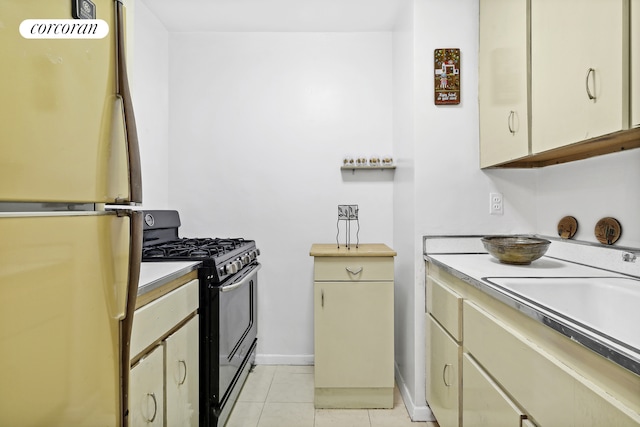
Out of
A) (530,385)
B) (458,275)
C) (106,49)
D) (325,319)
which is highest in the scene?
(106,49)

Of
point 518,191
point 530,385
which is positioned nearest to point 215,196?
point 518,191

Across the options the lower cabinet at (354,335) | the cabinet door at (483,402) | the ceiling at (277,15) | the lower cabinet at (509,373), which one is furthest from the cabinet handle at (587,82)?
the ceiling at (277,15)

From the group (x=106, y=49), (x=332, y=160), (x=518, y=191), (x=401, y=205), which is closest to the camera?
(x=106, y=49)

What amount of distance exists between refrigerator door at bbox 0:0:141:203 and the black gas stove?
0.92 metres

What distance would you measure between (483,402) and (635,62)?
1158mm

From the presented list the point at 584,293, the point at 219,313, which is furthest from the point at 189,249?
the point at 584,293

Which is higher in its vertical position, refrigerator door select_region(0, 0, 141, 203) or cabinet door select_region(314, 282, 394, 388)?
refrigerator door select_region(0, 0, 141, 203)

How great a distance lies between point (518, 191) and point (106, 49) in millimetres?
1996

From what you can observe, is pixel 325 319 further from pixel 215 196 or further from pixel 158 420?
pixel 215 196

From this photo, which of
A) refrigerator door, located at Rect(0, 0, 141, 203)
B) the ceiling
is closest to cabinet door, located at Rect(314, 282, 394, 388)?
refrigerator door, located at Rect(0, 0, 141, 203)

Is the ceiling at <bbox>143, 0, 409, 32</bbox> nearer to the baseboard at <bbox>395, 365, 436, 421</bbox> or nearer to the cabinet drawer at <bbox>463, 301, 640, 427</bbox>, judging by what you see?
the cabinet drawer at <bbox>463, 301, 640, 427</bbox>

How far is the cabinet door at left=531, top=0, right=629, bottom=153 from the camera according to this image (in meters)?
1.02

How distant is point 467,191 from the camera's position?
198cm

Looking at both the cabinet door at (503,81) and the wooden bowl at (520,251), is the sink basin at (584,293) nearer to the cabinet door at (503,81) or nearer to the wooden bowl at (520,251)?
the wooden bowl at (520,251)
